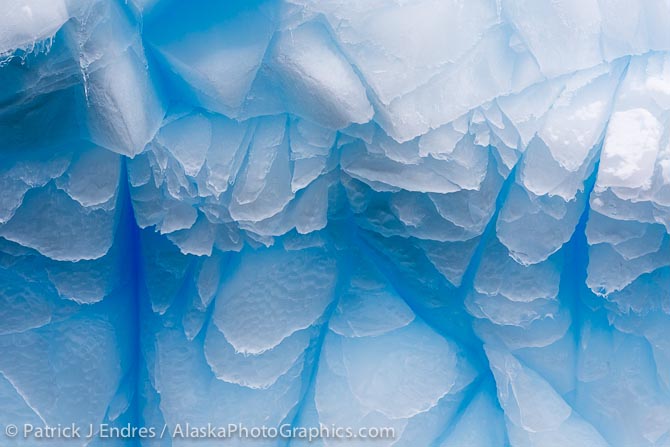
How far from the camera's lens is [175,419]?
3.11 feet

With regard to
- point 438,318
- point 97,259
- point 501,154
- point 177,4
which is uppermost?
point 177,4

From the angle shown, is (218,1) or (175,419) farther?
(175,419)

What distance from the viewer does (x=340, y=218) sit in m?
0.93

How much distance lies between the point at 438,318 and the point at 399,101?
361 millimetres

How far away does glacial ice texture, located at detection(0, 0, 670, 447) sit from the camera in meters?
0.79

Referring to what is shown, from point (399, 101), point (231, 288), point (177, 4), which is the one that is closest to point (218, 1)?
point (177, 4)

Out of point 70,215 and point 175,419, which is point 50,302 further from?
point 175,419

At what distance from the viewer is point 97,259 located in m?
0.91

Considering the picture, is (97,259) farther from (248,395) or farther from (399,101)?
(399,101)

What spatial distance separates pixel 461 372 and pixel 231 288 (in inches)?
14.7

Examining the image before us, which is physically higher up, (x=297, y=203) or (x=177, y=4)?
(x=177, y=4)

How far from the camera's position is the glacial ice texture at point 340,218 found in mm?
792

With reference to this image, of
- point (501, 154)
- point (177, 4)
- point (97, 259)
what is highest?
point (177, 4)

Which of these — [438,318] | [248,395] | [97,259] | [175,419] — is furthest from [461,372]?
[97,259]
